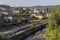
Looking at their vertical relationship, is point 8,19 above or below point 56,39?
below

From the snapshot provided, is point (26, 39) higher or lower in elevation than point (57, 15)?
lower

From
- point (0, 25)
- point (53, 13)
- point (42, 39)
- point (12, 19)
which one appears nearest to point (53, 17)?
point (53, 13)

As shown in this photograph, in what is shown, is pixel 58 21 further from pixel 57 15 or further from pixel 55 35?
pixel 55 35

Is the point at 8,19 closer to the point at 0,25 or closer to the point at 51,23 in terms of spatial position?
the point at 0,25

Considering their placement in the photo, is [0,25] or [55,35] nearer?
[55,35]

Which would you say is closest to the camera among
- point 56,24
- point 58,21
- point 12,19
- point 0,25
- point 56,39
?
point 56,39

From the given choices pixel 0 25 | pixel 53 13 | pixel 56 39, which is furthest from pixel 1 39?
pixel 0 25

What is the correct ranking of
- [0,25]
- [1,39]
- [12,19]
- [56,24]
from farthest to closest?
[12,19] < [0,25] < [56,24] < [1,39]

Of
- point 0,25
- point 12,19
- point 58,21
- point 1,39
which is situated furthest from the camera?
point 12,19

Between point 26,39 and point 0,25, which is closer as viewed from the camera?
point 26,39
